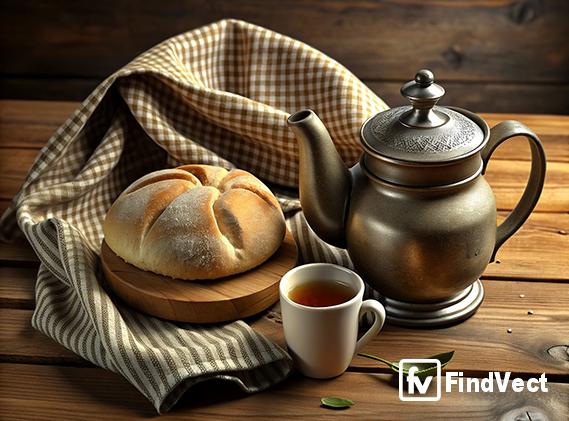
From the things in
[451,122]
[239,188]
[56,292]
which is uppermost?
[451,122]

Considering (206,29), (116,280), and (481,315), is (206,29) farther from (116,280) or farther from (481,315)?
(481,315)

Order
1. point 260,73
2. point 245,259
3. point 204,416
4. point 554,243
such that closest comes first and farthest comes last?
1. point 204,416
2. point 245,259
3. point 554,243
4. point 260,73

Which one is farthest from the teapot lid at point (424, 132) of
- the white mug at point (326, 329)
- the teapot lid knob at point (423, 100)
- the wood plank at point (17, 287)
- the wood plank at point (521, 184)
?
the wood plank at point (17, 287)

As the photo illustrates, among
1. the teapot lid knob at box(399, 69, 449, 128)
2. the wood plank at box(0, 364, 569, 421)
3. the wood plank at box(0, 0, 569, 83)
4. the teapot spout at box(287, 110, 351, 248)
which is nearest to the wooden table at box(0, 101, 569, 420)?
the wood plank at box(0, 364, 569, 421)

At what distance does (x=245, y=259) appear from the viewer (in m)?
→ 1.02

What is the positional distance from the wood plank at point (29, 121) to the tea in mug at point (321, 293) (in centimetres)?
74

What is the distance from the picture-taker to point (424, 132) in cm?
94

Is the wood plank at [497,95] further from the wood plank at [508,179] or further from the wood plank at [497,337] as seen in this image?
the wood plank at [497,337]

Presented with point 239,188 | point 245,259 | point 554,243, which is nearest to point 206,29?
point 239,188

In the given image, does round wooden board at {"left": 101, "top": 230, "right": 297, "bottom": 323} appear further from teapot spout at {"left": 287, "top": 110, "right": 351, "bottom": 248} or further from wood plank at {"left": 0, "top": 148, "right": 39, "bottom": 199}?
wood plank at {"left": 0, "top": 148, "right": 39, "bottom": 199}

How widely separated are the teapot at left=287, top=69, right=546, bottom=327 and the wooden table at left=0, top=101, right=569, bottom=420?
0.18 feet

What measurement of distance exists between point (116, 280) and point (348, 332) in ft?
0.99

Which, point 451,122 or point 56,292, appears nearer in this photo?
point 451,122

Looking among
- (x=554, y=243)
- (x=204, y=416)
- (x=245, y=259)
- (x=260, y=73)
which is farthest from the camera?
(x=260, y=73)
